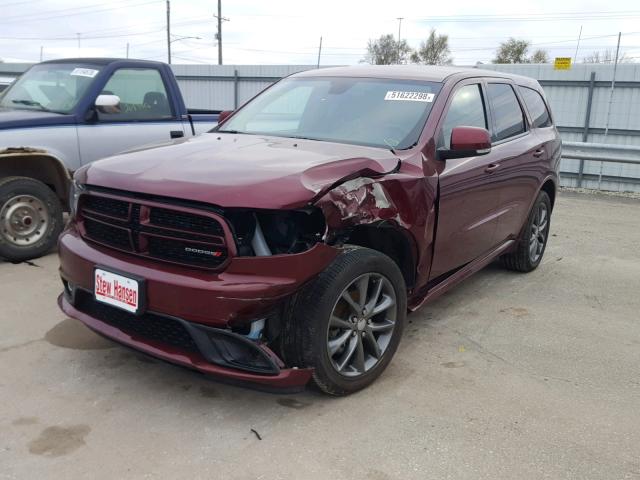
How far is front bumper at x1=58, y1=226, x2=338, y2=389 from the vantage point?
2686 millimetres

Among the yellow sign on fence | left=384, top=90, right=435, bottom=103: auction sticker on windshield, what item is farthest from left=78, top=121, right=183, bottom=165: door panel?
the yellow sign on fence

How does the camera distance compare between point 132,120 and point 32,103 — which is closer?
point 32,103

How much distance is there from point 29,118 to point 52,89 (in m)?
0.77

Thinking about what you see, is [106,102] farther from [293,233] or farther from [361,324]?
[361,324]

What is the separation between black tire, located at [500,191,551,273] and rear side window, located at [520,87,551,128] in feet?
2.20

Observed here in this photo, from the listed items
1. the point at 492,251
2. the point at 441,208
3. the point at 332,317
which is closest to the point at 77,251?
the point at 332,317

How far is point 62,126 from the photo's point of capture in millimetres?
5594

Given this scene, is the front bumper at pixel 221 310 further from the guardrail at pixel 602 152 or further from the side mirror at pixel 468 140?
the guardrail at pixel 602 152

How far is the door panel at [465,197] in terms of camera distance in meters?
3.79

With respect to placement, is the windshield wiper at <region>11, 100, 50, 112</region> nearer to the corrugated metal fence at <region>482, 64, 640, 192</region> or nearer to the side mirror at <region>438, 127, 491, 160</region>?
the side mirror at <region>438, 127, 491, 160</region>

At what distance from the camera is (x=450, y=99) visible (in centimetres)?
396

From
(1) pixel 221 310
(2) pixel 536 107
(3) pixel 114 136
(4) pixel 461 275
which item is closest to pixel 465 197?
(4) pixel 461 275

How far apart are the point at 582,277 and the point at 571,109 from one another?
8.64 meters

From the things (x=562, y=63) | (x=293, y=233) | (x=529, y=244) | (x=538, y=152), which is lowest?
(x=529, y=244)
